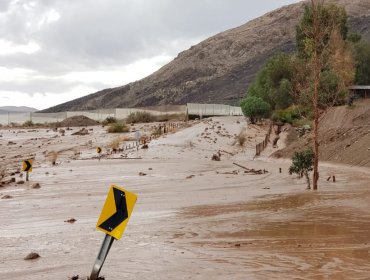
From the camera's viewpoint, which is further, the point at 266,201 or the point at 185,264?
the point at 266,201

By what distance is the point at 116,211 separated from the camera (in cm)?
641

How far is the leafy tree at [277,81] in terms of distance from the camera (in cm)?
5950

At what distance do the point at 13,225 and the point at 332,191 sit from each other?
9272mm

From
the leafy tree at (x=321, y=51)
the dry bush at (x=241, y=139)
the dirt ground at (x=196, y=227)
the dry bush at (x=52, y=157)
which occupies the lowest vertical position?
the dirt ground at (x=196, y=227)

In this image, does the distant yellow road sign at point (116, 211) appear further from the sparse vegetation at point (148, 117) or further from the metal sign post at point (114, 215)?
the sparse vegetation at point (148, 117)

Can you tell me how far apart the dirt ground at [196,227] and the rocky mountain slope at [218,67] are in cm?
10847

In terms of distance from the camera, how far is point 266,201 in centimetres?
1416

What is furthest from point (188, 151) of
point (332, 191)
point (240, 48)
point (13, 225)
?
point (240, 48)

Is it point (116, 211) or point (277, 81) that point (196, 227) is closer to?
point (116, 211)

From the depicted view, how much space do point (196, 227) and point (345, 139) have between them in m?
25.3

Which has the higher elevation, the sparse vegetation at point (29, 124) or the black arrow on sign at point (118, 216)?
the sparse vegetation at point (29, 124)

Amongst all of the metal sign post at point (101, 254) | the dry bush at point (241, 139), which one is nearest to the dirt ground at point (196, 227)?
the metal sign post at point (101, 254)

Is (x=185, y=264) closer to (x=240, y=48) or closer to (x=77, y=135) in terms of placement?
(x=77, y=135)

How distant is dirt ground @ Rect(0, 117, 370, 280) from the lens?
7.20 metres
